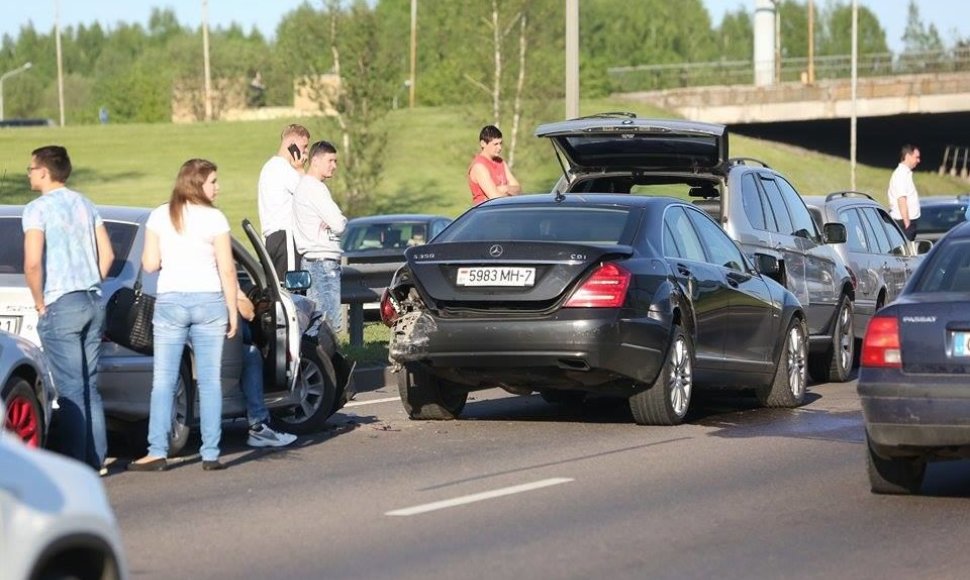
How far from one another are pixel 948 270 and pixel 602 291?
291 cm

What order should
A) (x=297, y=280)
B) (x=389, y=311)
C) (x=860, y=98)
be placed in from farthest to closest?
(x=860, y=98) < (x=389, y=311) < (x=297, y=280)

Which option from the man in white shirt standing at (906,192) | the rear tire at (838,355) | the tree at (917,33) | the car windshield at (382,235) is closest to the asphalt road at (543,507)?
the rear tire at (838,355)

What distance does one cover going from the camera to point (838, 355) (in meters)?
17.4

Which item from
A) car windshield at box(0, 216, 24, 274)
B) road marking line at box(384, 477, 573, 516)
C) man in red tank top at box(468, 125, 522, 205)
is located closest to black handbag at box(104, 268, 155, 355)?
car windshield at box(0, 216, 24, 274)

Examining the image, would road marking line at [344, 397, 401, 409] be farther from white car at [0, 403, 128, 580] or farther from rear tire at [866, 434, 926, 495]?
white car at [0, 403, 128, 580]

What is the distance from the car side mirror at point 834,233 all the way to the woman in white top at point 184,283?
8375 millimetres

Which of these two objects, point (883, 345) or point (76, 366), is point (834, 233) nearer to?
point (883, 345)

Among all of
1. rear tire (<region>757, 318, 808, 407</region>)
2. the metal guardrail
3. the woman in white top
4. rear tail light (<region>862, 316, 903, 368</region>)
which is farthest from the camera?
the metal guardrail

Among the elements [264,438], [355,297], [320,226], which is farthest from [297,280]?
[355,297]

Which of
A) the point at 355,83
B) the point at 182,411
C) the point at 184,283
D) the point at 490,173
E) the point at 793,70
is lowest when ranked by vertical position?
the point at 182,411

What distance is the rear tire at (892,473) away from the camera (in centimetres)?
961

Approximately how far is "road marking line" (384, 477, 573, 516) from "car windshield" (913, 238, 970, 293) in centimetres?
218

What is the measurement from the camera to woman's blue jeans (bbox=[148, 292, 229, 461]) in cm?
1048

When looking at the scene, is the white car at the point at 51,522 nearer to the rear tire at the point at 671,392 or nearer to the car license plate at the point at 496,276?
the car license plate at the point at 496,276
